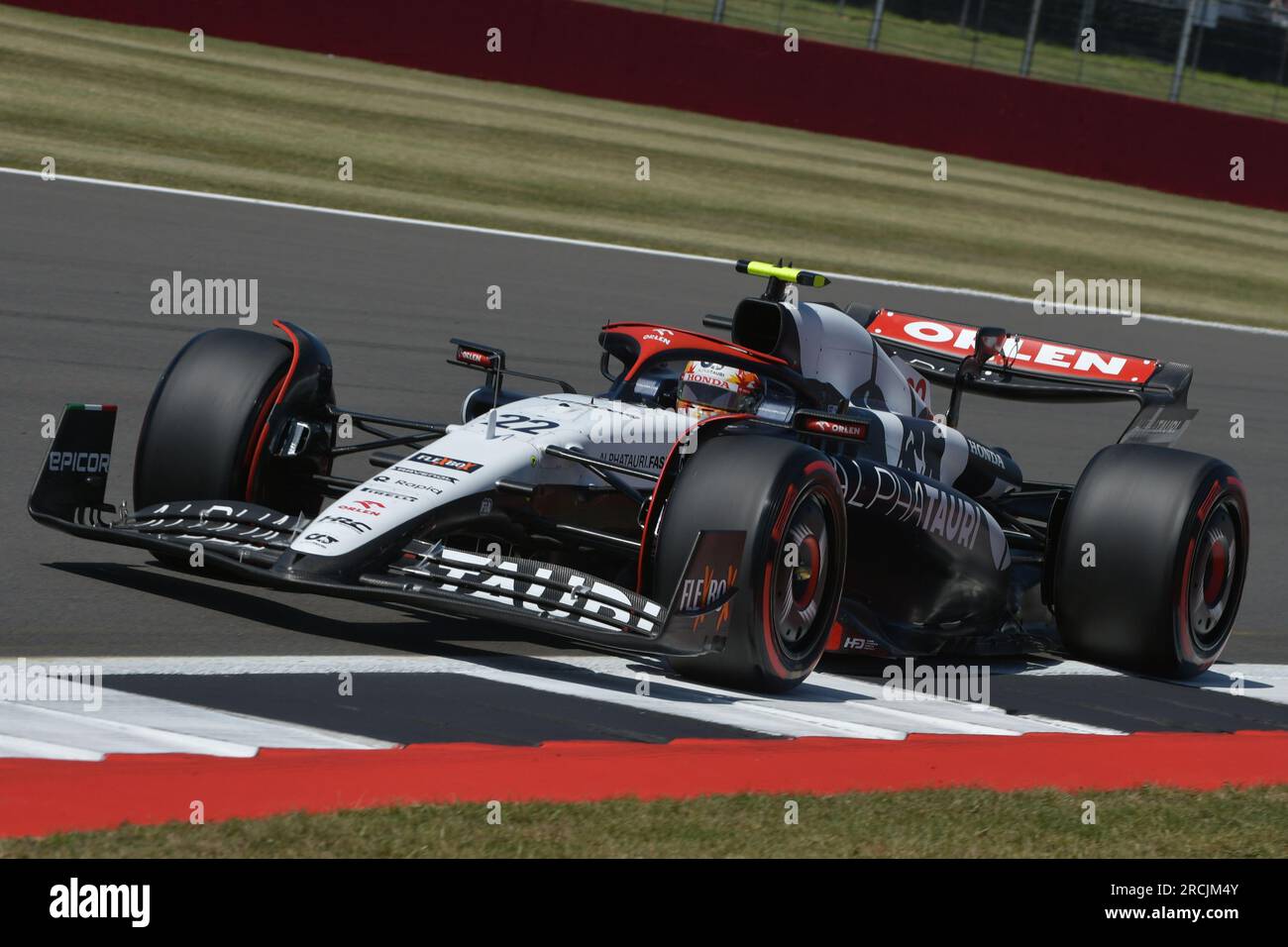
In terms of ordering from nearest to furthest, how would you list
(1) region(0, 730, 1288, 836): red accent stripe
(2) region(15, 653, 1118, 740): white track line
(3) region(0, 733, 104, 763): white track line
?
(1) region(0, 730, 1288, 836): red accent stripe
(3) region(0, 733, 104, 763): white track line
(2) region(15, 653, 1118, 740): white track line

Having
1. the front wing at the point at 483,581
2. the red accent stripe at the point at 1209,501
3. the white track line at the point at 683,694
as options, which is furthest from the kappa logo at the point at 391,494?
the red accent stripe at the point at 1209,501

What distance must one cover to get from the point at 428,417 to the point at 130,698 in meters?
5.49

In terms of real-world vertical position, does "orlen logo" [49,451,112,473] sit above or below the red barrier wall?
below

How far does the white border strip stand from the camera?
1644cm

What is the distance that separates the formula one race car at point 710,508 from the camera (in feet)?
20.0

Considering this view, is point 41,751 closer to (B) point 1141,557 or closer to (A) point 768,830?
(A) point 768,830

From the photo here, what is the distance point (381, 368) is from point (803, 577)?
565cm

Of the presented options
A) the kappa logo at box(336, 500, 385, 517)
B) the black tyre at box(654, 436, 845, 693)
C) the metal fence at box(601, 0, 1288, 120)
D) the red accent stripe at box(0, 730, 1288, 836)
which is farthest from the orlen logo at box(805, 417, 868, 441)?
the metal fence at box(601, 0, 1288, 120)

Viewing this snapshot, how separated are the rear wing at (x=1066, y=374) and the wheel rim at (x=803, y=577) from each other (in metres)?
1.95

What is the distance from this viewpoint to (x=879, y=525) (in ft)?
23.4

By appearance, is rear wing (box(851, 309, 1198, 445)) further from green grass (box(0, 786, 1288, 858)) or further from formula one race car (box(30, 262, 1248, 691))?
Result: green grass (box(0, 786, 1288, 858))

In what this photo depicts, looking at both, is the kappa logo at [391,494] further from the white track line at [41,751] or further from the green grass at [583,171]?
the green grass at [583,171]

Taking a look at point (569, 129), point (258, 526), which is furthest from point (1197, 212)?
point (258, 526)

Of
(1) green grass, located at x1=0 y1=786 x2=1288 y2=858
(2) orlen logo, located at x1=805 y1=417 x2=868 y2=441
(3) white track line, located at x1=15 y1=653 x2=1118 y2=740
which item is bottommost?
(3) white track line, located at x1=15 y1=653 x2=1118 y2=740
